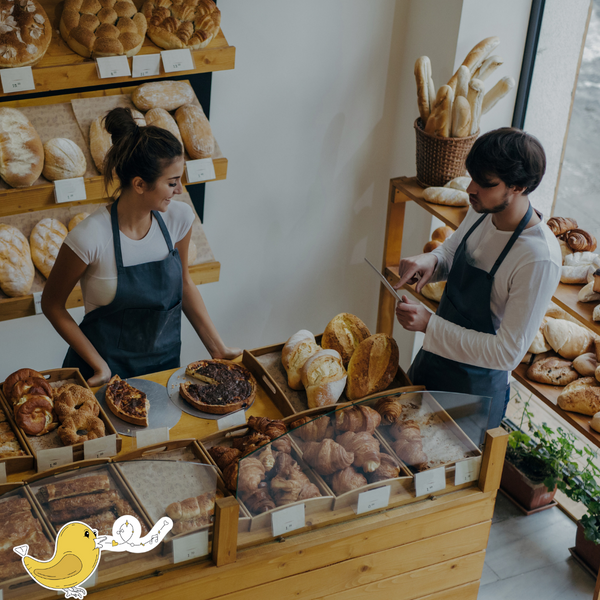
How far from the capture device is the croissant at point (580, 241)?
2.78 meters

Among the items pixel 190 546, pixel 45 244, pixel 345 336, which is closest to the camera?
pixel 190 546

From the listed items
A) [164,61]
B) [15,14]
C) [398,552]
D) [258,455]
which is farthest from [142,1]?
[398,552]

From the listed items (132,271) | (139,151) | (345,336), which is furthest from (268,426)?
(139,151)

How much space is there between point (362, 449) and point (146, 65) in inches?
68.1

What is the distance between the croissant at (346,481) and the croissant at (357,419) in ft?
0.32

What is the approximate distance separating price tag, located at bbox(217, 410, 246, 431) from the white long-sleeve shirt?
2.04 feet

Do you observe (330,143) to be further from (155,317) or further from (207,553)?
(207,553)

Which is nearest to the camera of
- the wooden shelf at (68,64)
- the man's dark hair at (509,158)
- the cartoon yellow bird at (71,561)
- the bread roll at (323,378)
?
the cartoon yellow bird at (71,561)

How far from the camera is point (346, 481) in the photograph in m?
1.59

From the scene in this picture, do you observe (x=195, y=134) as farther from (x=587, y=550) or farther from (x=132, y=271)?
(x=587, y=550)

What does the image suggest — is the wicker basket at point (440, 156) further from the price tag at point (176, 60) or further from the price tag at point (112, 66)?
the price tag at point (112, 66)

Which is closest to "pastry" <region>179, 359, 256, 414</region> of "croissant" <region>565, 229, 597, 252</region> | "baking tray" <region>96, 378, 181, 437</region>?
"baking tray" <region>96, 378, 181, 437</region>

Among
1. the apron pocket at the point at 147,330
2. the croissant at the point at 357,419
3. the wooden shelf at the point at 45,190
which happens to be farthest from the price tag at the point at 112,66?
the croissant at the point at 357,419

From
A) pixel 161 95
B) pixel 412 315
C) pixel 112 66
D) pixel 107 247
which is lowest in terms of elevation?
pixel 412 315
